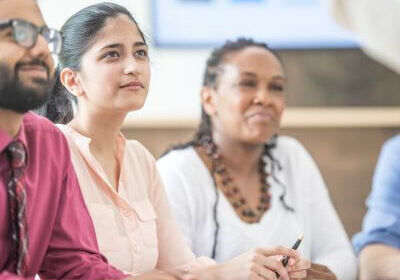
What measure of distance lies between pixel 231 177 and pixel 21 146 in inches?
33.6

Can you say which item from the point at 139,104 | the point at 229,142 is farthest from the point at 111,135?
the point at 229,142

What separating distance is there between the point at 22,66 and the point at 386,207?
3.75 ft

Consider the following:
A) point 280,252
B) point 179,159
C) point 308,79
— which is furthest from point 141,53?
point 308,79

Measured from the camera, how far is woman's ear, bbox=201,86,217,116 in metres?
1.94

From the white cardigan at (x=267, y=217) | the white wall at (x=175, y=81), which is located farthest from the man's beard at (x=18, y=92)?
the white wall at (x=175, y=81)

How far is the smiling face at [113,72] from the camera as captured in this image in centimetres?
124

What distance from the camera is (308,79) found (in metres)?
3.01

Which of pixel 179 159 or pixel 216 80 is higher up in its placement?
pixel 216 80

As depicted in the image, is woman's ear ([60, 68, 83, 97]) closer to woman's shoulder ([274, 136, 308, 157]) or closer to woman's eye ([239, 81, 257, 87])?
woman's eye ([239, 81, 257, 87])

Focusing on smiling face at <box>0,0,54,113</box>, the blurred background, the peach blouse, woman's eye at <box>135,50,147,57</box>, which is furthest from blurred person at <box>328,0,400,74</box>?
the blurred background

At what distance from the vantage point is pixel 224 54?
1.95 meters

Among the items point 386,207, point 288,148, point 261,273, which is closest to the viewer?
point 261,273

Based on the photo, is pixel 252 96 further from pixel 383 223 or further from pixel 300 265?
pixel 300 265

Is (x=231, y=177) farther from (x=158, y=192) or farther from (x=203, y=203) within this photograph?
(x=158, y=192)
